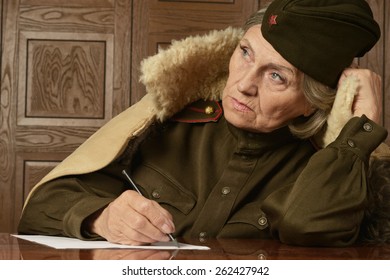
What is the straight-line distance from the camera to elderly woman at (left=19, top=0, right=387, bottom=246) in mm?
1935

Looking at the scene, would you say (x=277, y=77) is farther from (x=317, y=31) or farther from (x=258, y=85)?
(x=317, y=31)

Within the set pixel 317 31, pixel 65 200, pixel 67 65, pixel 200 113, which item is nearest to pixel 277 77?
pixel 317 31

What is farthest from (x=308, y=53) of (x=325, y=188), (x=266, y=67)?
(x=325, y=188)

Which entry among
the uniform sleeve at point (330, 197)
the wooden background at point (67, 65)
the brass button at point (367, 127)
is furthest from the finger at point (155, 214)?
the wooden background at point (67, 65)

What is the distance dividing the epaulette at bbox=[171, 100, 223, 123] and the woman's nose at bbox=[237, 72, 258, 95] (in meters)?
0.21

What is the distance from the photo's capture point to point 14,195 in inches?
141

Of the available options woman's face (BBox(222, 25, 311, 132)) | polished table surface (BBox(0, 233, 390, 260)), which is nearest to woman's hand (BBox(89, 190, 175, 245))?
polished table surface (BBox(0, 233, 390, 260))

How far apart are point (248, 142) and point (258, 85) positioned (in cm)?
18

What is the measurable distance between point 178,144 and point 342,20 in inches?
23.3

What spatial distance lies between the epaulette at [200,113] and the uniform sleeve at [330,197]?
428 millimetres

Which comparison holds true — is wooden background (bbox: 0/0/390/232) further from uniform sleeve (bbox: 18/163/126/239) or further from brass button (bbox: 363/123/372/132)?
brass button (bbox: 363/123/372/132)

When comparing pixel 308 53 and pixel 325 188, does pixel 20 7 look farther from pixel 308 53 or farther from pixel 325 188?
pixel 325 188

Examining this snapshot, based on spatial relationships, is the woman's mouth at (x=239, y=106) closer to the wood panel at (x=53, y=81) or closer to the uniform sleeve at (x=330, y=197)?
the uniform sleeve at (x=330, y=197)

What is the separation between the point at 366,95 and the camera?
2139 mm
